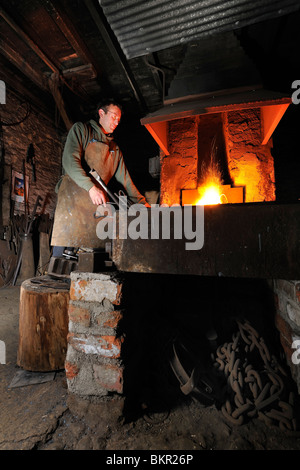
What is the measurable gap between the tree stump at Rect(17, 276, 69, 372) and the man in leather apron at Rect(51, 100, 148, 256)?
51 cm

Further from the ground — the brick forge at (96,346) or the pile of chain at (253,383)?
the brick forge at (96,346)

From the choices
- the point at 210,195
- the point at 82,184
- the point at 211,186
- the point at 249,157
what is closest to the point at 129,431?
the point at 82,184

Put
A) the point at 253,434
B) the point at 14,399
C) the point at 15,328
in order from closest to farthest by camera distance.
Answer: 1. the point at 253,434
2. the point at 14,399
3. the point at 15,328

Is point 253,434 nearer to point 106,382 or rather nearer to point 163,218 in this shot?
point 106,382

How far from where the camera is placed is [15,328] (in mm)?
2947

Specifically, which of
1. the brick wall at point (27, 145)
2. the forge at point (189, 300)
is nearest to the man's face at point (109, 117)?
the forge at point (189, 300)

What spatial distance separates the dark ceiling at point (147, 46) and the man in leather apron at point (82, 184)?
107cm

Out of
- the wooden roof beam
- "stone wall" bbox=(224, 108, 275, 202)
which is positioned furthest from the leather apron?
the wooden roof beam

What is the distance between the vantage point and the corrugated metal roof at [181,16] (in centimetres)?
218

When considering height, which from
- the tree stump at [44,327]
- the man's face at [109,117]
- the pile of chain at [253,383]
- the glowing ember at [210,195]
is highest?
the man's face at [109,117]

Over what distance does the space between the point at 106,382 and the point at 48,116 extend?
7567 millimetres

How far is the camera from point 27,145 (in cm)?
610

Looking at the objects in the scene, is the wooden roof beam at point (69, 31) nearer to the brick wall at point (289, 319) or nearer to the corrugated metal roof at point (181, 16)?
the corrugated metal roof at point (181, 16)
